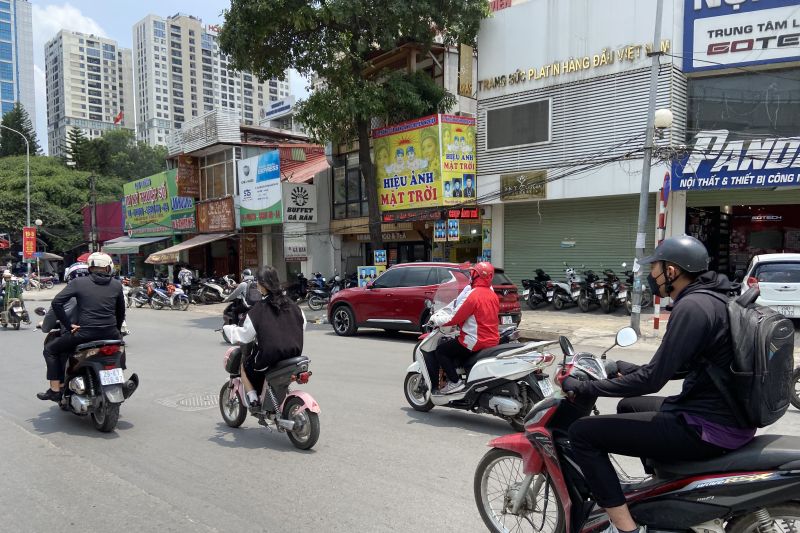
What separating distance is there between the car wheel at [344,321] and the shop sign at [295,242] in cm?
996

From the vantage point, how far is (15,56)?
81375 millimetres

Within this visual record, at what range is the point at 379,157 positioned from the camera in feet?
64.1

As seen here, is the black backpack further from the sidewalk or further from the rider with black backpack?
the sidewalk

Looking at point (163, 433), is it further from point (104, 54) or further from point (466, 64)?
point (104, 54)

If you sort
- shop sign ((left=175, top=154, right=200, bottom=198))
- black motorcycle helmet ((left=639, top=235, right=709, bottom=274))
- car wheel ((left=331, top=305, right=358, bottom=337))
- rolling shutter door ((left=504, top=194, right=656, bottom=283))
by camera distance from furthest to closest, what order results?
shop sign ((left=175, top=154, right=200, bottom=198)) < rolling shutter door ((left=504, top=194, right=656, bottom=283)) < car wheel ((left=331, top=305, right=358, bottom=337)) < black motorcycle helmet ((left=639, top=235, right=709, bottom=274))

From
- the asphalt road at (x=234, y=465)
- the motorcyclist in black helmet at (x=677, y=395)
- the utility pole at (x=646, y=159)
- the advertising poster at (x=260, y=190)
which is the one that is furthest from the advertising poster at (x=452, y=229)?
the motorcyclist in black helmet at (x=677, y=395)

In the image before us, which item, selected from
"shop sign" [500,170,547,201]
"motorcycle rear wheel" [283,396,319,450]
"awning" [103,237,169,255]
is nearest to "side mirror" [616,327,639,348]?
"motorcycle rear wheel" [283,396,319,450]

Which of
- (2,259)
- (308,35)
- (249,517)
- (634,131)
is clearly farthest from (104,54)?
(249,517)

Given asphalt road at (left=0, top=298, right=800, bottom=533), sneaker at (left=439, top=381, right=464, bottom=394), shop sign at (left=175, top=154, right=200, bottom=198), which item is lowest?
asphalt road at (left=0, top=298, right=800, bottom=533)

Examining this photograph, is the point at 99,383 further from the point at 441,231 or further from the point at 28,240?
the point at 28,240

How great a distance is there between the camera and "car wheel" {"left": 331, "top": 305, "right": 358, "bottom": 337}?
1266 cm

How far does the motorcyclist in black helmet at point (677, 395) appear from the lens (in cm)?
235

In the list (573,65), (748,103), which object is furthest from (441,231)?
(748,103)

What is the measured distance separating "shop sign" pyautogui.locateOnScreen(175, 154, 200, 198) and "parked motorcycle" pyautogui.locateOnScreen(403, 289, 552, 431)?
2525 cm
